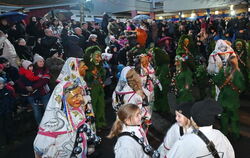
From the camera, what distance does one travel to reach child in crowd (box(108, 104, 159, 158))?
266 centimetres

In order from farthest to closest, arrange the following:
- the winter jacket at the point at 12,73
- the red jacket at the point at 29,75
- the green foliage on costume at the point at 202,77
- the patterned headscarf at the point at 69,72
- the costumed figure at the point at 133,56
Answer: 1. the green foliage on costume at the point at 202,77
2. the winter jacket at the point at 12,73
3. the red jacket at the point at 29,75
4. the costumed figure at the point at 133,56
5. the patterned headscarf at the point at 69,72

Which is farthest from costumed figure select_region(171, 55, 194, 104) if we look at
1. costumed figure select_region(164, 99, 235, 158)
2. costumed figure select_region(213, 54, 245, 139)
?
costumed figure select_region(164, 99, 235, 158)

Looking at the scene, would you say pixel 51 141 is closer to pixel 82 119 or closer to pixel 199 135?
pixel 82 119

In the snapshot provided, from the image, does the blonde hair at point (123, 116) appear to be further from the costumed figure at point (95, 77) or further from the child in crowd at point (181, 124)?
the costumed figure at point (95, 77)

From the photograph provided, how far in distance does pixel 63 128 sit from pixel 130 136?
89 cm

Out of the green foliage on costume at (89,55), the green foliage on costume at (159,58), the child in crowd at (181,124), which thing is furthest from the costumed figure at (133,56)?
the child in crowd at (181,124)

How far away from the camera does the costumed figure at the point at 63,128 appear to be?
121 inches

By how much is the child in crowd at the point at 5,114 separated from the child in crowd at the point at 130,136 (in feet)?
12.0

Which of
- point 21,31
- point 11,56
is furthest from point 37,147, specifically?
point 21,31

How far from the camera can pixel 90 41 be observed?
9.01 metres

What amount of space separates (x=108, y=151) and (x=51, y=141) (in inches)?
97.5

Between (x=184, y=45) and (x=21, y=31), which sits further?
(x=21, y=31)

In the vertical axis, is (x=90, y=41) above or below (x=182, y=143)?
above

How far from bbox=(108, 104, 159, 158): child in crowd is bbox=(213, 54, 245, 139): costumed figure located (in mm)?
2663
